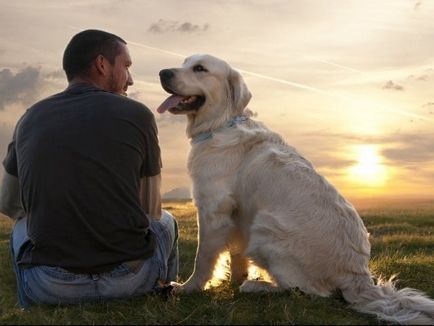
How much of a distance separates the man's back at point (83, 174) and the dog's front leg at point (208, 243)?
89 centimetres

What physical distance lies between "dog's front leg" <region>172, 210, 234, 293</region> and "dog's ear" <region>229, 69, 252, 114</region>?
48.0 inches

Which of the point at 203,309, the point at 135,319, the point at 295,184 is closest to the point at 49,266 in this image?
the point at 135,319

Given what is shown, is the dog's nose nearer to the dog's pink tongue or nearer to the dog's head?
the dog's head

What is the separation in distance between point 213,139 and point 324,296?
190 cm

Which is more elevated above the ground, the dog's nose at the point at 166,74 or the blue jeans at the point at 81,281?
the dog's nose at the point at 166,74

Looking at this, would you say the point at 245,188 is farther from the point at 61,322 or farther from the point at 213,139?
the point at 61,322

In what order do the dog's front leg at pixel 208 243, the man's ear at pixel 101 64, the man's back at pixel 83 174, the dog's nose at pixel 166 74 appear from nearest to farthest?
the man's back at pixel 83 174
the man's ear at pixel 101 64
the dog's front leg at pixel 208 243
the dog's nose at pixel 166 74

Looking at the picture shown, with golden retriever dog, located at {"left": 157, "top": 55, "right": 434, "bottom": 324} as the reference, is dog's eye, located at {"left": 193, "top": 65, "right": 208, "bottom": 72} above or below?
above

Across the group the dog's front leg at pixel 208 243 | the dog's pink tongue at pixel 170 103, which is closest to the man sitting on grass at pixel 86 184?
the dog's front leg at pixel 208 243

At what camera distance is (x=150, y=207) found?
5.41 meters

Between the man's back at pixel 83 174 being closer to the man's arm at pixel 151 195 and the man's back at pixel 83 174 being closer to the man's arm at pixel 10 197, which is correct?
the man's arm at pixel 151 195

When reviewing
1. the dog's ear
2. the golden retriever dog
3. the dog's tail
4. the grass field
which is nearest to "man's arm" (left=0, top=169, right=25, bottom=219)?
the grass field

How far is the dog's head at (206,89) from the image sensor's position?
615 cm

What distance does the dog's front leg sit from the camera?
18.6 ft
